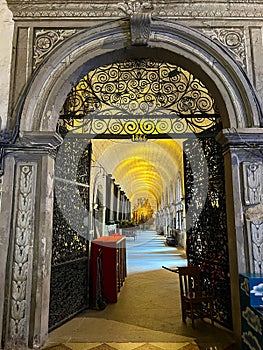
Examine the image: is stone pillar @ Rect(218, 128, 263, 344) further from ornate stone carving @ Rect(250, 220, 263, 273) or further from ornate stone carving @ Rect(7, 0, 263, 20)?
ornate stone carving @ Rect(7, 0, 263, 20)

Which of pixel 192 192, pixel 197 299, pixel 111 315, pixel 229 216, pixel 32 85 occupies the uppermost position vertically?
pixel 32 85

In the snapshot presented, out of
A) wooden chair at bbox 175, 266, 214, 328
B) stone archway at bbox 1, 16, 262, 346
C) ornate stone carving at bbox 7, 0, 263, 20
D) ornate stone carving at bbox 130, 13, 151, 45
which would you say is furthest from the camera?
wooden chair at bbox 175, 266, 214, 328

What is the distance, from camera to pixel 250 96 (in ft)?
11.3

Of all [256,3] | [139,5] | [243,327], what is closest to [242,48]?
[256,3]

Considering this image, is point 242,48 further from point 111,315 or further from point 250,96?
point 111,315

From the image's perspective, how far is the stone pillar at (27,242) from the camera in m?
3.10

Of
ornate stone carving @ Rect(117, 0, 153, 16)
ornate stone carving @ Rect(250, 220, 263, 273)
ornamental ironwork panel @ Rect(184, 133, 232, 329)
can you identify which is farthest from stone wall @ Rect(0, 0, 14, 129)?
ornate stone carving @ Rect(250, 220, 263, 273)

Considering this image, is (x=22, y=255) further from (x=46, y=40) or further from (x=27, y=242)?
(x=46, y=40)

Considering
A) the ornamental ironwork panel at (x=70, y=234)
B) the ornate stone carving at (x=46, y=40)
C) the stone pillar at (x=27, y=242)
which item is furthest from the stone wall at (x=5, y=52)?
the ornamental ironwork panel at (x=70, y=234)

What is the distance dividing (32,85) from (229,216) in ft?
9.70

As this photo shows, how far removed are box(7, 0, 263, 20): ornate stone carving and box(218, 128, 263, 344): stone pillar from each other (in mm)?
1745

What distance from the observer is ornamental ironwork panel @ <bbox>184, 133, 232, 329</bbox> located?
3830mm

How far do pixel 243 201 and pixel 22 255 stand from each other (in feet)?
8.72

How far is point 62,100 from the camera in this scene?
147 inches
